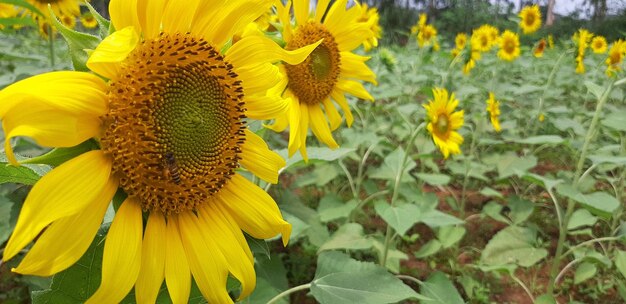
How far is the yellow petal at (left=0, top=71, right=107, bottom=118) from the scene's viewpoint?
696 mm

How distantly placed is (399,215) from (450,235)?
0.85 m

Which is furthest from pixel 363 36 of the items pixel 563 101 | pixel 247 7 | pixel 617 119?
pixel 563 101

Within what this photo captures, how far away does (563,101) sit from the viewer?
23.9 feet

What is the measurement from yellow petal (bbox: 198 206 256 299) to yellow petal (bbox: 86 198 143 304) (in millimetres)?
139

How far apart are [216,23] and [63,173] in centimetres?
40

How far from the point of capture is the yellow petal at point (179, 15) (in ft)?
2.91

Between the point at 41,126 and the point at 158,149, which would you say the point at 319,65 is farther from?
the point at 41,126

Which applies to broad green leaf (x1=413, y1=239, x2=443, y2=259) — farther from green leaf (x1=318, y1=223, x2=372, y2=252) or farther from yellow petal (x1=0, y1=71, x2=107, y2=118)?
yellow petal (x1=0, y1=71, x2=107, y2=118)

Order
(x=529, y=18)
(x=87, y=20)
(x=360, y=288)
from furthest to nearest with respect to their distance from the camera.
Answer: (x=529, y=18), (x=87, y=20), (x=360, y=288)

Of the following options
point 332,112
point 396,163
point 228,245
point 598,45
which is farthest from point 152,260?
point 598,45

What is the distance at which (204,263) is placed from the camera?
894 mm

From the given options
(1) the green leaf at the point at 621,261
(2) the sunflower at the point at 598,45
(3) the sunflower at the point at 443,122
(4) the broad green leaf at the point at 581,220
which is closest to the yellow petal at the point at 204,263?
(3) the sunflower at the point at 443,122

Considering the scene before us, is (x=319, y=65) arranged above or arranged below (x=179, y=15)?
below

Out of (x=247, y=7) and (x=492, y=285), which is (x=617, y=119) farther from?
(x=247, y=7)
